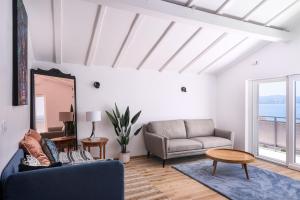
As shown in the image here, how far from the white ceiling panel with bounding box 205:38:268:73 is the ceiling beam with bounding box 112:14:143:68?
2399 mm

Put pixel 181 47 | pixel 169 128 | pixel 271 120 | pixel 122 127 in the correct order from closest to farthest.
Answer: pixel 181 47, pixel 122 127, pixel 271 120, pixel 169 128

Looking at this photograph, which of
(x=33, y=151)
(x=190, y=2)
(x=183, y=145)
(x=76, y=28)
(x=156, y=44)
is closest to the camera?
(x=33, y=151)

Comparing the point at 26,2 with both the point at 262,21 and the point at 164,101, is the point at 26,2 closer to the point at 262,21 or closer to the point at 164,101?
the point at 164,101

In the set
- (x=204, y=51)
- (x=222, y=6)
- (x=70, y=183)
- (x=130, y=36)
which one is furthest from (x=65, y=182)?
(x=204, y=51)

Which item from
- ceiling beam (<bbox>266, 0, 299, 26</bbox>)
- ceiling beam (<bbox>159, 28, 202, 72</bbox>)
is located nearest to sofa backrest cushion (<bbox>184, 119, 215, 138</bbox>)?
ceiling beam (<bbox>159, 28, 202, 72</bbox>)

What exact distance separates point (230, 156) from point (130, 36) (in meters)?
2.77

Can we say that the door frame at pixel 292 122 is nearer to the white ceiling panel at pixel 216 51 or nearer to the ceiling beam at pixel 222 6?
the white ceiling panel at pixel 216 51

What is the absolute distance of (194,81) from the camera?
5.65 metres

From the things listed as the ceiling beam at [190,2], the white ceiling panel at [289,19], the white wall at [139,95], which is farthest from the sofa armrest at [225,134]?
the ceiling beam at [190,2]

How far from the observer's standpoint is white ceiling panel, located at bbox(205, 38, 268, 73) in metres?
4.52

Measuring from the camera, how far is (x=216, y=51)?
4.59 metres

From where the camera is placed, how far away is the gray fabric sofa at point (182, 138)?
13.9 ft

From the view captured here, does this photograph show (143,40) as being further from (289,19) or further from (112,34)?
(289,19)

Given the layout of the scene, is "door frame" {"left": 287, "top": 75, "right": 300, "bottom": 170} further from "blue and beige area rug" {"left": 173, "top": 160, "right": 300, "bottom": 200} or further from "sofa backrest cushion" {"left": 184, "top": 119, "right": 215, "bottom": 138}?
"sofa backrest cushion" {"left": 184, "top": 119, "right": 215, "bottom": 138}
